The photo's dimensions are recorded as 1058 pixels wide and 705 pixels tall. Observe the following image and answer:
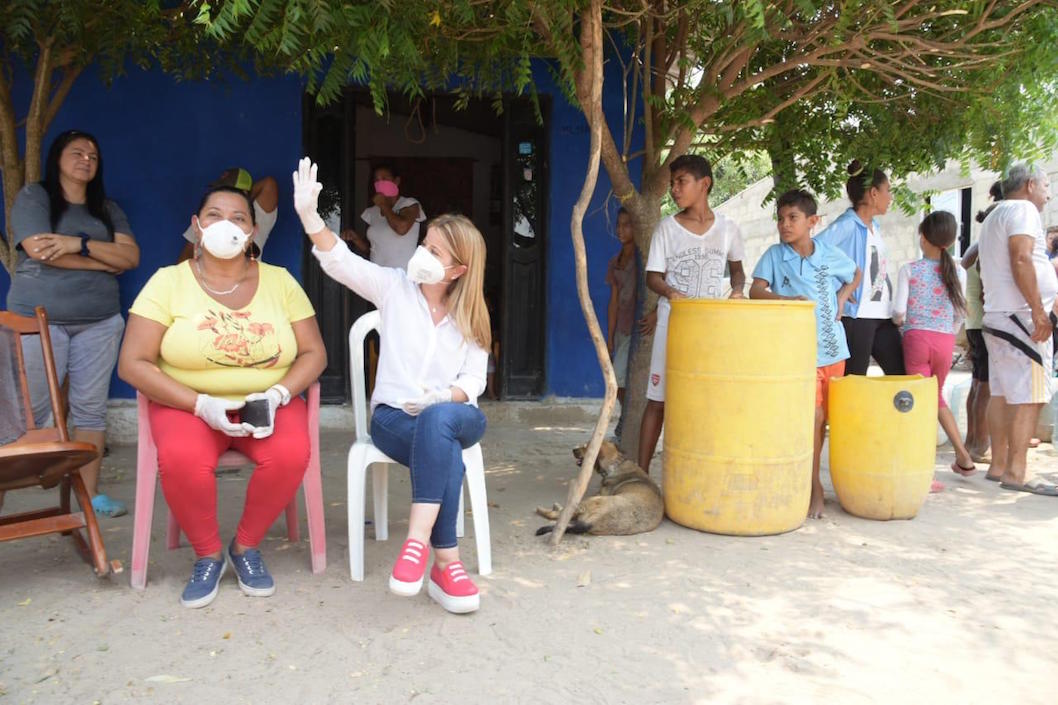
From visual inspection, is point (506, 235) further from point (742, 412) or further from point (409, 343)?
point (409, 343)

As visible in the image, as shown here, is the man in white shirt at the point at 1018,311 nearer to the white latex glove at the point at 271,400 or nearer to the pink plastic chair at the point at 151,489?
the pink plastic chair at the point at 151,489

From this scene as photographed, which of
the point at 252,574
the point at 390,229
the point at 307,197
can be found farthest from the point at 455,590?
the point at 390,229

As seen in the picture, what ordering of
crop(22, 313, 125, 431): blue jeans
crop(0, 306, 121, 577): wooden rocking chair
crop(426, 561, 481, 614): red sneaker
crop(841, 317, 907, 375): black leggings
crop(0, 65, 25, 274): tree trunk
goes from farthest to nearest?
crop(0, 65, 25, 274): tree trunk, crop(841, 317, 907, 375): black leggings, crop(22, 313, 125, 431): blue jeans, crop(0, 306, 121, 577): wooden rocking chair, crop(426, 561, 481, 614): red sneaker

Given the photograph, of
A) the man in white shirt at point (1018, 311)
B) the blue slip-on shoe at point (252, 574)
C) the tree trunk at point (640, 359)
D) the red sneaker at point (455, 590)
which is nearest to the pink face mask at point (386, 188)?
the tree trunk at point (640, 359)

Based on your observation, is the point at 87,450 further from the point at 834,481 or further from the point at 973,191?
the point at 973,191

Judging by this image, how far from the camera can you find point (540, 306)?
6832 millimetres

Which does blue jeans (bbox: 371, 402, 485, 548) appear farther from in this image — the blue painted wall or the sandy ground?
the blue painted wall

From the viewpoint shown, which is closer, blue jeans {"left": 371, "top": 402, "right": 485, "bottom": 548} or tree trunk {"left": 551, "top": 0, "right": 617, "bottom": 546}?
blue jeans {"left": 371, "top": 402, "right": 485, "bottom": 548}

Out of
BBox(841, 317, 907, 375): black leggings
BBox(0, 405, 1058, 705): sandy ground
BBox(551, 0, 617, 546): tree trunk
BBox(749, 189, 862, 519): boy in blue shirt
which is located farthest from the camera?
BBox(841, 317, 907, 375): black leggings

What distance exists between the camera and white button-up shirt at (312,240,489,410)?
10.4 feet

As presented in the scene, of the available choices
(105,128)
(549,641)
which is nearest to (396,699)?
(549,641)

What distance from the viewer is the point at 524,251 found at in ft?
22.2

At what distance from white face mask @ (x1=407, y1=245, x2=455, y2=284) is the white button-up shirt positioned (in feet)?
0.33

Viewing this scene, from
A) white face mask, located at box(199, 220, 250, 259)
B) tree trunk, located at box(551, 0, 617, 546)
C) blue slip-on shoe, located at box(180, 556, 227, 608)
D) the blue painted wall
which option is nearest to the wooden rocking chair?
blue slip-on shoe, located at box(180, 556, 227, 608)
